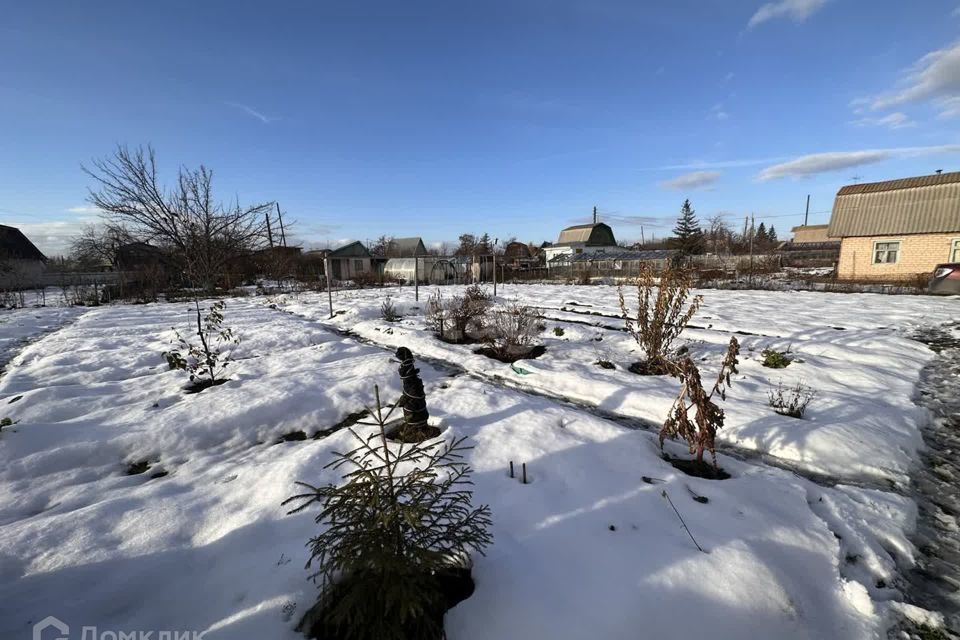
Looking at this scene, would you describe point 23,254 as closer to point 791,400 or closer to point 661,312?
point 661,312

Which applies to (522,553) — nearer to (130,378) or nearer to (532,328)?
(532,328)

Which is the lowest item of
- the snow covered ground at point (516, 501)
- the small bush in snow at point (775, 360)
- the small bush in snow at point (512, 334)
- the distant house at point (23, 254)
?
the snow covered ground at point (516, 501)

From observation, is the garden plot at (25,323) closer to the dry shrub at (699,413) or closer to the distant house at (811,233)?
the dry shrub at (699,413)

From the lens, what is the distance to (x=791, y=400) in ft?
15.0

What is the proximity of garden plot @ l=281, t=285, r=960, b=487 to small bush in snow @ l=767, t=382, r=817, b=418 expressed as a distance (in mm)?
88

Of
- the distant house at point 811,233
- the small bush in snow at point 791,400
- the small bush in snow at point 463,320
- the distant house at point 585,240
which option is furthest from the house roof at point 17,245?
the distant house at point 811,233

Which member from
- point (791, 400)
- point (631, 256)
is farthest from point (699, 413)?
point (631, 256)

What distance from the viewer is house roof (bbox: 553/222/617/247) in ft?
161

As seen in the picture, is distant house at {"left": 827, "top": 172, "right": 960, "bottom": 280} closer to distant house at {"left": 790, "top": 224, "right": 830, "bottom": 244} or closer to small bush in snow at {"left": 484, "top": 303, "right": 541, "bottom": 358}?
small bush in snow at {"left": 484, "top": 303, "right": 541, "bottom": 358}

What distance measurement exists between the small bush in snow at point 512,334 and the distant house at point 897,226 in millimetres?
21195

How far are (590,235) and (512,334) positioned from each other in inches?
1790

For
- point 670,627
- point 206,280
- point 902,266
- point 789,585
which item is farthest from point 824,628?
point 902,266

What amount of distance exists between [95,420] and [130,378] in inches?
89.2

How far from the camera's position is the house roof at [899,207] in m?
17.1
